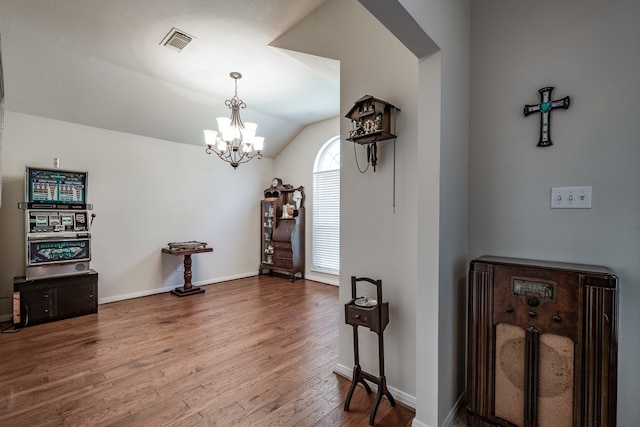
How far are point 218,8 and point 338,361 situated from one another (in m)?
3.04

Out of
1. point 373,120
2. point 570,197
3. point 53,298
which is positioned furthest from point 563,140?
point 53,298

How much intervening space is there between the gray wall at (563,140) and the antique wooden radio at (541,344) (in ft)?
0.60

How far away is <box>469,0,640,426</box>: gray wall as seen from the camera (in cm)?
138

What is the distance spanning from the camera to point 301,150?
5.57m

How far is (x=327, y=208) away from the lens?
5195mm

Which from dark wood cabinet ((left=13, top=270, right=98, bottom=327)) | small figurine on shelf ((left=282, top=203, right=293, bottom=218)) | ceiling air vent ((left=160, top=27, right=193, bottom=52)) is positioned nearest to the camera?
ceiling air vent ((left=160, top=27, right=193, bottom=52))

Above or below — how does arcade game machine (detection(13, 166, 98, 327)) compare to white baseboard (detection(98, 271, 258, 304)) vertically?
above

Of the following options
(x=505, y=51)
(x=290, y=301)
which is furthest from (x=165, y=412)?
(x=505, y=51)

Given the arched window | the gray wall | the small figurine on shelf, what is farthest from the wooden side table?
the small figurine on shelf

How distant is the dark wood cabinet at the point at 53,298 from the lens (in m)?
3.16

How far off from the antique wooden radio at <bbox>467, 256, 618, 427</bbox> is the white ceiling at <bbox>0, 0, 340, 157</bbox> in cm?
247

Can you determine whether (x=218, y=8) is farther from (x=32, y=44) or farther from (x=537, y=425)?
(x=537, y=425)

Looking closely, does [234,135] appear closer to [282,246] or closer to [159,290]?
[282,246]

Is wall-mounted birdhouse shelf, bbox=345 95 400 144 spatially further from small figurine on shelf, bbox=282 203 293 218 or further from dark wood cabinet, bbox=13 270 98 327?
dark wood cabinet, bbox=13 270 98 327
